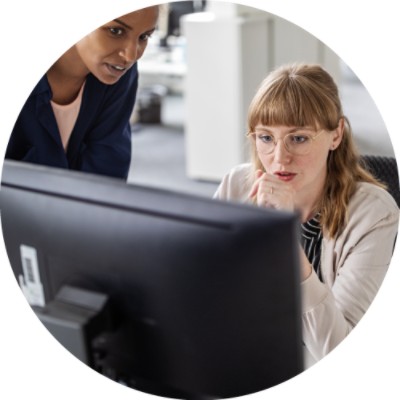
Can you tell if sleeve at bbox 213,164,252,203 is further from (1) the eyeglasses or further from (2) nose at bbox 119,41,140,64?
(2) nose at bbox 119,41,140,64

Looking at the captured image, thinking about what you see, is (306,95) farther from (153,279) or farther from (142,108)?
(142,108)

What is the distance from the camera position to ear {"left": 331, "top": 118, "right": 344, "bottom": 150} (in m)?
1.33

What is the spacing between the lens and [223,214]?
834 millimetres

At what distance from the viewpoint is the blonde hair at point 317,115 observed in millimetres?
1258

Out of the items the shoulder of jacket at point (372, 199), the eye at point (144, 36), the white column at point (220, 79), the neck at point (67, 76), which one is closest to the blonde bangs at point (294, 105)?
the shoulder of jacket at point (372, 199)

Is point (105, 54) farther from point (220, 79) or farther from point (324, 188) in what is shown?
point (220, 79)

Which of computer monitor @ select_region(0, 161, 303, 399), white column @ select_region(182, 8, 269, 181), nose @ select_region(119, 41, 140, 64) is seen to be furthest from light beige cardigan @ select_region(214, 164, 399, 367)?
white column @ select_region(182, 8, 269, 181)

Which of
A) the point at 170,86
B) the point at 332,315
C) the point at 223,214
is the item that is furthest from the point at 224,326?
the point at 170,86

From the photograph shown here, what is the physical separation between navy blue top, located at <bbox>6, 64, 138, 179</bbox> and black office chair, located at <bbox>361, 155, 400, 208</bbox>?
0.51m

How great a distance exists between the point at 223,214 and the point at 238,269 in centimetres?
7

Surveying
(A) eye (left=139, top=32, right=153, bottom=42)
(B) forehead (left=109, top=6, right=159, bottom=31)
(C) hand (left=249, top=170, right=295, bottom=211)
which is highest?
(B) forehead (left=109, top=6, right=159, bottom=31)

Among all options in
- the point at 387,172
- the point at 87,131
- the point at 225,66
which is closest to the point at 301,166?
the point at 387,172

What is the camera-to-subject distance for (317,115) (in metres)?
1.27

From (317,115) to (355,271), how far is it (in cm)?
28
